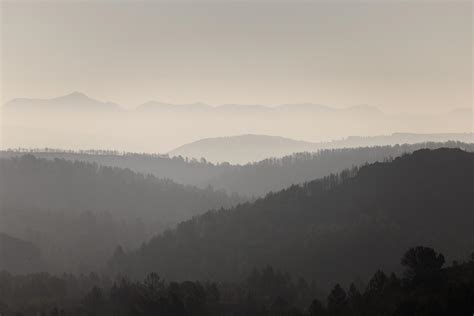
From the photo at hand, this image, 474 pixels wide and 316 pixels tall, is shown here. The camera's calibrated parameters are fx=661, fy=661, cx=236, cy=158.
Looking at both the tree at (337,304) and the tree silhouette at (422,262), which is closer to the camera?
the tree silhouette at (422,262)

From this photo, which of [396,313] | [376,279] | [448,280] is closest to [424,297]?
[396,313]

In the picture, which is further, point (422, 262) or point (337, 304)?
point (337, 304)

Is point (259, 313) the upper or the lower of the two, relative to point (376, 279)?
lower

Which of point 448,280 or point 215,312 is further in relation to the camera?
point 215,312

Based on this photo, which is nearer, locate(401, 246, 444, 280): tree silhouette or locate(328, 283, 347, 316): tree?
locate(401, 246, 444, 280): tree silhouette

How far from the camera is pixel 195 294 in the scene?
194 m

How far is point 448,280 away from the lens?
144 m

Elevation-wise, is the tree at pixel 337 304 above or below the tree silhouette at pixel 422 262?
below

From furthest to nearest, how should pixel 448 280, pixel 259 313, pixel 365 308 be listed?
pixel 259 313, pixel 365 308, pixel 448 280

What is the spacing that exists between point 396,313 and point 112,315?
4001 inches

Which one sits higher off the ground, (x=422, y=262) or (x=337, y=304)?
(x=422, y=262)

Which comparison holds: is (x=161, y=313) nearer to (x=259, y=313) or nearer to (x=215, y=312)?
(x=215, y=312)

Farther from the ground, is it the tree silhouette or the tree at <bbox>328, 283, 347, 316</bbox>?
the tree silhouette

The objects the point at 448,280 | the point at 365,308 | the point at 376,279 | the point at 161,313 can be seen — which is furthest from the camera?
the point at 161,313
